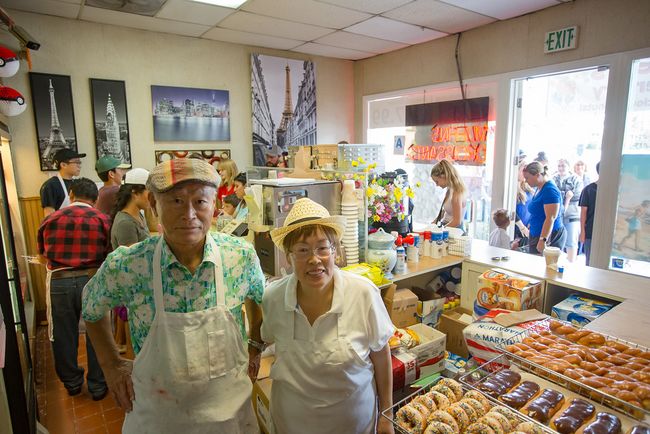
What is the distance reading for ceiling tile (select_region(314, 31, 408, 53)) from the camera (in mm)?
5102

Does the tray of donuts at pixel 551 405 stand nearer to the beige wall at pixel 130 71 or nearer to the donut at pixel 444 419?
the donut at pixel 444 419

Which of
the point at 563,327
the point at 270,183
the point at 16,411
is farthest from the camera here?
the point at 270,183

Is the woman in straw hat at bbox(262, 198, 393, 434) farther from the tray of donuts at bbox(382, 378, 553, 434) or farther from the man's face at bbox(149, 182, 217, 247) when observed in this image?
the man's face at bbox(149, 182, 217, 247)

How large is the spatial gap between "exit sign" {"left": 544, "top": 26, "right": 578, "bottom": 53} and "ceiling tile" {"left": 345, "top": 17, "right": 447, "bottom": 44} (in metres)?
1.32

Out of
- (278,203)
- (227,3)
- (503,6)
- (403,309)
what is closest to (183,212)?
(278,203)

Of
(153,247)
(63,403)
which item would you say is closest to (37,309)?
(63,403)

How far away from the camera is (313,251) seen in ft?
4.77

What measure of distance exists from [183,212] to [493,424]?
3.76ft

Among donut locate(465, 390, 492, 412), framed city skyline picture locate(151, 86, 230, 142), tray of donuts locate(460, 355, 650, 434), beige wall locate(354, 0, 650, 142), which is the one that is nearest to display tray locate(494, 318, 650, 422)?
tray of donuts locate(460, 355, 650, 434)

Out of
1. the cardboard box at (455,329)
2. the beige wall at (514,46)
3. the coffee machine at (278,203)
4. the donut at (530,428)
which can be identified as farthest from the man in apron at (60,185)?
the beige wall at (514,46)

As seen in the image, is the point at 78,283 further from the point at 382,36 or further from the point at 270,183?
the point at 382,36

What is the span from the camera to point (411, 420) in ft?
4.12

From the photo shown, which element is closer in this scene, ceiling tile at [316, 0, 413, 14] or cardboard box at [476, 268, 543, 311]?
cardboard box at [476, 268, 543, 311]

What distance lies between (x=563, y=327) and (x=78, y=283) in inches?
121
